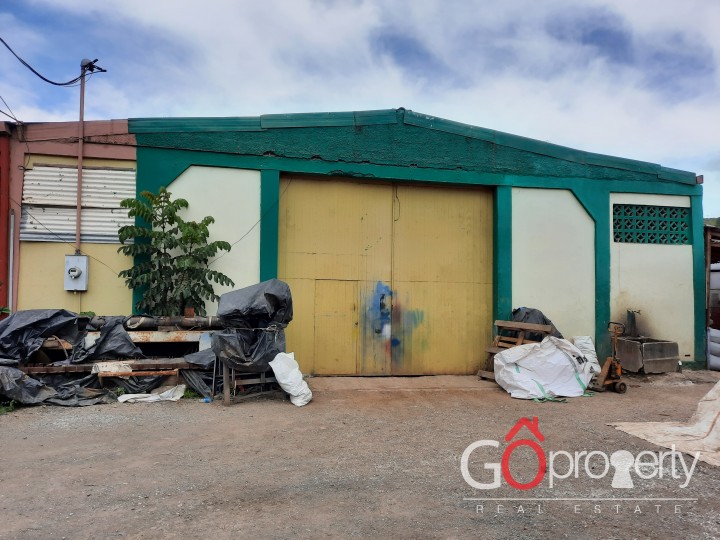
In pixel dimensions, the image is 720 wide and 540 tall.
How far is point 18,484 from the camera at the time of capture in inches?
146

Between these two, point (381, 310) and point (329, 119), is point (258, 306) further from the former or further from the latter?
point (329, 119)

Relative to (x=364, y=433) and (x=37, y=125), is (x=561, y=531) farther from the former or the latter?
(x=37, y=125)

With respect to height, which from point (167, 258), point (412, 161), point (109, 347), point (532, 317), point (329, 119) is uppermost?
point (329, 119)

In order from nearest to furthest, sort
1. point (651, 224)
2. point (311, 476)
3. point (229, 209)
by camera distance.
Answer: point (311, 476)
point (229, 209)
point (651, 224)

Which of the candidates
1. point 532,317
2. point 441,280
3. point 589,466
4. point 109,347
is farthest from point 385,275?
point 589,466

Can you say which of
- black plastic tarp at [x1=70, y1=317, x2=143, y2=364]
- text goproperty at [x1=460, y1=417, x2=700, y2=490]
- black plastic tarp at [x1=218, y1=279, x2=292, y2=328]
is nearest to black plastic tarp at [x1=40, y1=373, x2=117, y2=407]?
black plastic tarp at [x1=70, y1=317, x2=143, y2=364]

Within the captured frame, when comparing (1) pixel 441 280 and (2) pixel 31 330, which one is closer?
(2) pixel 31 330

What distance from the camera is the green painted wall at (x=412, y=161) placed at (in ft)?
25.0

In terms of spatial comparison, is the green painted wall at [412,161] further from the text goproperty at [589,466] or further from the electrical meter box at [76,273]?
the text goproperty at [589,466]

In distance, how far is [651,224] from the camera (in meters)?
9.32

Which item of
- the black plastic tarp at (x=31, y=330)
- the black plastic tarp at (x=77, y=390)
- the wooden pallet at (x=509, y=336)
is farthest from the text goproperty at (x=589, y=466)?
the black plastic tarp at (x=31, y=330)

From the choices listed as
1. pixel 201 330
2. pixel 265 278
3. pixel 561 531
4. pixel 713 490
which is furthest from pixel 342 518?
pixel 265 278

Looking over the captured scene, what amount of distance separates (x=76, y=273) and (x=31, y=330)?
1051 mm

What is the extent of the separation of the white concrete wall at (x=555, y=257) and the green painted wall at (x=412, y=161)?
0.47ft
